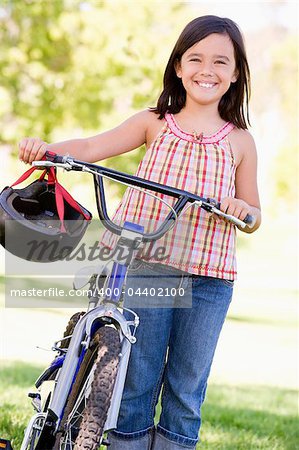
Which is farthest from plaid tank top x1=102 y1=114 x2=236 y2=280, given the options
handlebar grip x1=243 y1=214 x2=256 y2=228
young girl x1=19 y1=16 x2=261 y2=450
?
handlebar grip x1=243 y1=214 x2=256 y2=228

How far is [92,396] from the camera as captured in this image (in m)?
2.56

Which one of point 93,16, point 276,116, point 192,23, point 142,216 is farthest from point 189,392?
point 276,116

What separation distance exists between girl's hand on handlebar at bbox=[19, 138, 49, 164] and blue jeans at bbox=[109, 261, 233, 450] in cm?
54

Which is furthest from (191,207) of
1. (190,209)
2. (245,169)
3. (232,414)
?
(232,414)

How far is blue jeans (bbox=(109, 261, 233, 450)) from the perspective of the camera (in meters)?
3.12

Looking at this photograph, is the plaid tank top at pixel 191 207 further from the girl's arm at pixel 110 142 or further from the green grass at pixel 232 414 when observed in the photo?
the green grass at pixel 232 414

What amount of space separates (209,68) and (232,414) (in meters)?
2.42

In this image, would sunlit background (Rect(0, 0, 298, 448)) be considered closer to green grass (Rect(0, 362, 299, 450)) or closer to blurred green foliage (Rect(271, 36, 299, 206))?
blurred green foliage (Rect(271, 36, 299, 206))

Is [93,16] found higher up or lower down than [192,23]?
higher up

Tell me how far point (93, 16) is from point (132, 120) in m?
11.8

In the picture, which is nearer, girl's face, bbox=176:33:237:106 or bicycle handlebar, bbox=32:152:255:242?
bicycle handlebar, bbox=32:152:255:242

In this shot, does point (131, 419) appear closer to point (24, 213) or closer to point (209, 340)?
point (209, 340)

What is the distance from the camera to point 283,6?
39.5 metres

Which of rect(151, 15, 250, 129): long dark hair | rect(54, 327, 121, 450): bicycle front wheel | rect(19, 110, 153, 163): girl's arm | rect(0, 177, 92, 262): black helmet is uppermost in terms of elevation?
rect(151, 15, 250, 129): long dark hair
